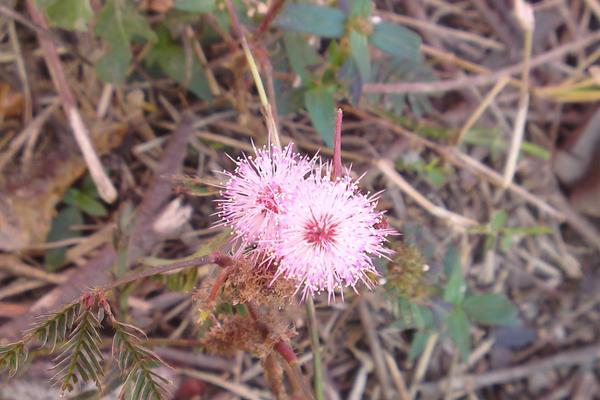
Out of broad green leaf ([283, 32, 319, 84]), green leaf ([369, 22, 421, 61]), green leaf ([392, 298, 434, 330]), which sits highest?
green leaf ([369, 22, 421, 61])

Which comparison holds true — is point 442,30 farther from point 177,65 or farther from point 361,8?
point 177,65

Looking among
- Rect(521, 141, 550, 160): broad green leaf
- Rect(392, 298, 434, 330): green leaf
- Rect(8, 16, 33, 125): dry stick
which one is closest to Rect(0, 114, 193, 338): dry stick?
Rect(8, 16, 33, 125): dry stick

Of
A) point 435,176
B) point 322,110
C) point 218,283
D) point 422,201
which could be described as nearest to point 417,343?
point 422,201

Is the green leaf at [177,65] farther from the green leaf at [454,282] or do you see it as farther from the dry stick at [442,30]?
the green leaf at [454,282]

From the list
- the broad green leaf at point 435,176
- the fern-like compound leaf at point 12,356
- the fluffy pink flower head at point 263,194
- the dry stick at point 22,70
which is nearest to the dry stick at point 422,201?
the broad green leaf at point 435,176

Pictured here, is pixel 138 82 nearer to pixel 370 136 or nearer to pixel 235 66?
pixel 235 66

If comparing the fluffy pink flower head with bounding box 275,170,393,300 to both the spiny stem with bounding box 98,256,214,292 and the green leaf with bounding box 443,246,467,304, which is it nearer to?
the spiny stem with bounding box 98,256,214,292

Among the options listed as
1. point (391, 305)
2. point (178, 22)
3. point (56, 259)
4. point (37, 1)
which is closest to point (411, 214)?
point (391, 305)
